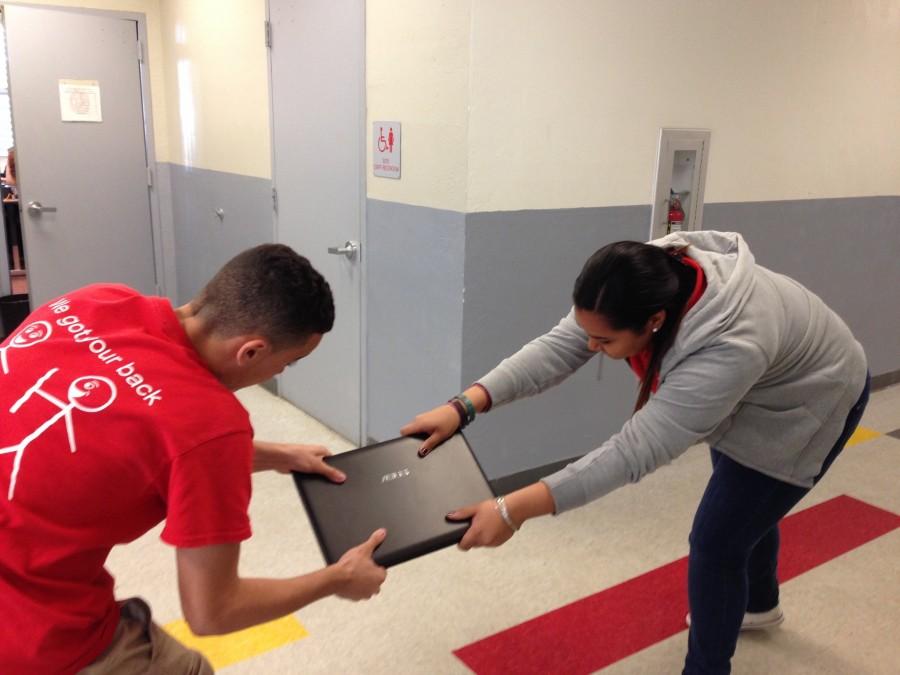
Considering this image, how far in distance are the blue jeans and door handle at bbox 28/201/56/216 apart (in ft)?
14.0

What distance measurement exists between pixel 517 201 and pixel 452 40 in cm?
55

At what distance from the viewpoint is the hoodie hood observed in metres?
1.39

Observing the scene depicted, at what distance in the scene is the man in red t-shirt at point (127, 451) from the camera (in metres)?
0.94

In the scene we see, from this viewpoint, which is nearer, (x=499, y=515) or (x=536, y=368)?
(x=499, y=515)

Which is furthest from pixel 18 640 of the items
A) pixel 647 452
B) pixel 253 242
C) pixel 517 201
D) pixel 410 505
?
pixel 253 242

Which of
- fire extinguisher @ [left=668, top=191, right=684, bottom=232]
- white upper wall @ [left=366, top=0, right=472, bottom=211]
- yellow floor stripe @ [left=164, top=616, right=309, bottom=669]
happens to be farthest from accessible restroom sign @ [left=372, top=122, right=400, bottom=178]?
yellow floor stripe @ [left=164, top=616, right=309, bottom=669]

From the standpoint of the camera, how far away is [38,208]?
4500 mm

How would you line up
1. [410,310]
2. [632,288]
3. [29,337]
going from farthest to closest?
[410,310] → [632,288] → [29,337]

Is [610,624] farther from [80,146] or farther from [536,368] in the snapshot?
[80,146]

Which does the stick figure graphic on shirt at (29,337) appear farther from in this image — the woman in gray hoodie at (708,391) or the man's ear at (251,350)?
the woman in gray hoodie at (708,391)

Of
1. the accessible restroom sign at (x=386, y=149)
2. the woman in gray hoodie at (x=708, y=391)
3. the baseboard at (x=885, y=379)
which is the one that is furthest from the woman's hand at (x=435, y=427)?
the baseboard at (x=885, y=379)

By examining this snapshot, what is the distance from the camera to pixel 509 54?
2.37 metres

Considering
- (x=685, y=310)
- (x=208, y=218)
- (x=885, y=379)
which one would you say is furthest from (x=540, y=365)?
(x=885, y=379)

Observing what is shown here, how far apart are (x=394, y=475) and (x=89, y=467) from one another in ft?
2.24
